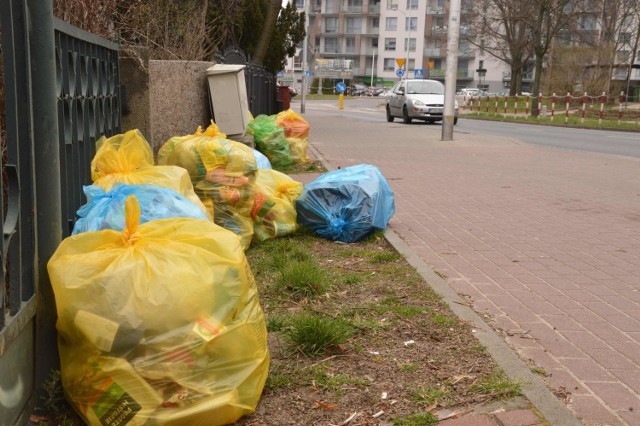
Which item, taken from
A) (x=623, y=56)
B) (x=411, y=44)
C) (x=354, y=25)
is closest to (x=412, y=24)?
(x=411, y=44)

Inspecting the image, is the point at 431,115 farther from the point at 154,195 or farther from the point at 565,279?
the point at 154,195

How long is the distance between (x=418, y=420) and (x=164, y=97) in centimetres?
548

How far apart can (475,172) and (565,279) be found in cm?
691

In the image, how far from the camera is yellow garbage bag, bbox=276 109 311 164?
40.2 ft

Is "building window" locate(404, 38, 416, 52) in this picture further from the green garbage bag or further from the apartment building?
the green garbage bag

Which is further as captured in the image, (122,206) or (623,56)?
(623,56)

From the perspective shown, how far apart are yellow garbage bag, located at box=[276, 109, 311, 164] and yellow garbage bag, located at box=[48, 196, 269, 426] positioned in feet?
30.1

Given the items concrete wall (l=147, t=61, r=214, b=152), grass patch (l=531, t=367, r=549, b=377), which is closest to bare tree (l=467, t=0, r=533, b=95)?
concrete wall (l=147, t=61, r=214, b=152)

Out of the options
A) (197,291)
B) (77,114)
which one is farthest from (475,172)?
(197,291)

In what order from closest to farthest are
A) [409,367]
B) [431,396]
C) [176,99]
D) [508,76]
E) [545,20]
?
[431,396] < [409,367] < [176,99] < [545,20] < [508,76]

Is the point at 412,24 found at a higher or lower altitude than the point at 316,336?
A: higher

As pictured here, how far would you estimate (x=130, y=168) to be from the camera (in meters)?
4.43

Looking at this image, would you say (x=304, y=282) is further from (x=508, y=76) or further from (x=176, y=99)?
(x=508, y=76)

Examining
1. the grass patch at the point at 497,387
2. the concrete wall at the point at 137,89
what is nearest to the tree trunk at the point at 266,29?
the concrete wall at the point at 137,89
